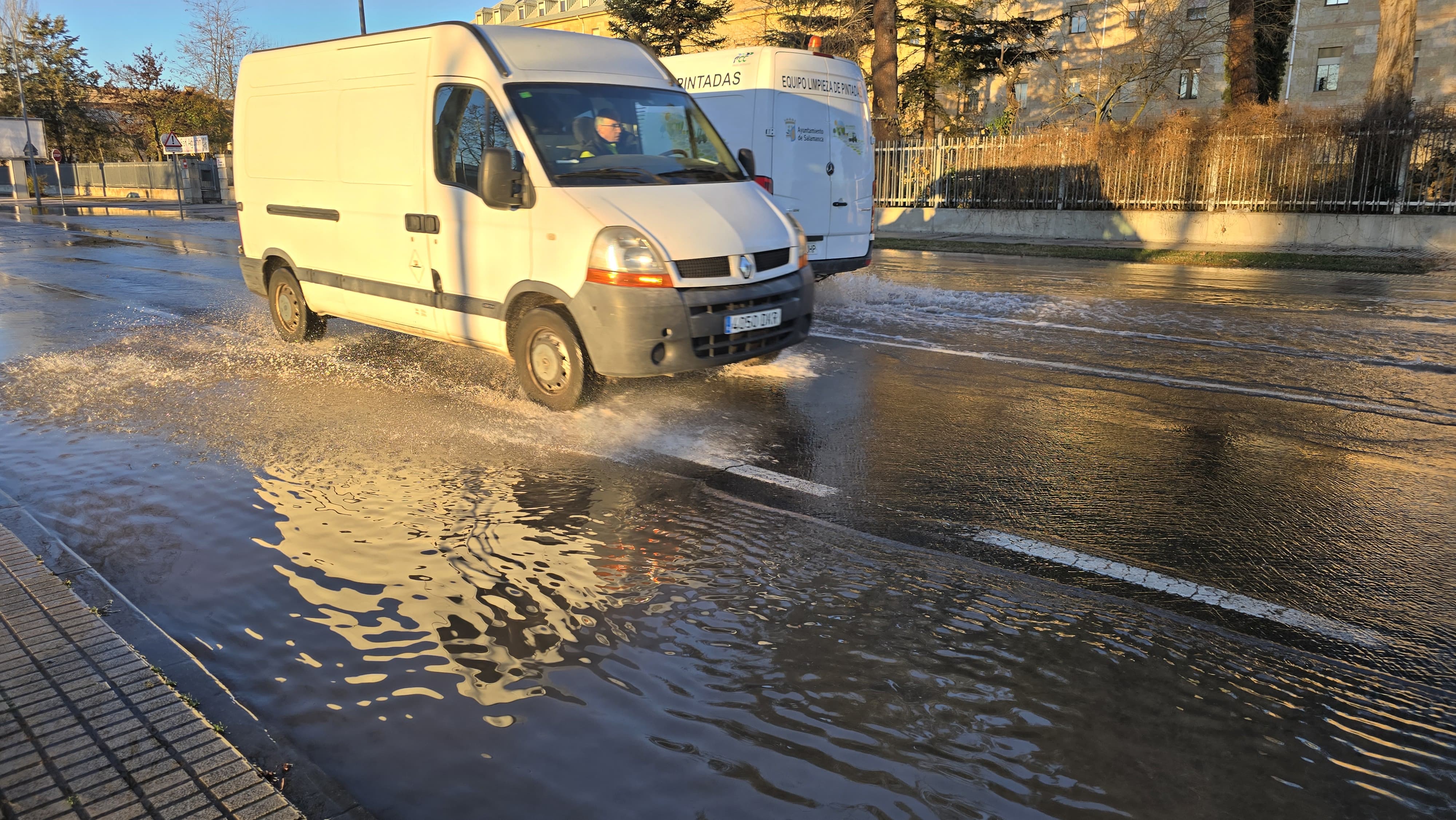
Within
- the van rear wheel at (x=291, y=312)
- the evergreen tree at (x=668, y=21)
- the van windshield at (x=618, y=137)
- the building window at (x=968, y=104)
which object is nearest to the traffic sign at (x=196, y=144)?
the evergreen tree at (x=668, y=21)

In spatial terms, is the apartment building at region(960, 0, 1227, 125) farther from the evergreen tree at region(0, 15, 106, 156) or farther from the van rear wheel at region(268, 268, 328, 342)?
the evergreen tree at region(0, 15, 106, 156)

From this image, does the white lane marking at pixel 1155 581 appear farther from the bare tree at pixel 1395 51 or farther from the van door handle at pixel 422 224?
the bare tree at pixel 1395 51

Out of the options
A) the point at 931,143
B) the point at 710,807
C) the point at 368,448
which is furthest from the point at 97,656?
the point at 931,143

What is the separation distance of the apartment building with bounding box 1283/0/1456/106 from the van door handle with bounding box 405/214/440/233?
4276 centimetres

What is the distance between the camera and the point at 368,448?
5.91m

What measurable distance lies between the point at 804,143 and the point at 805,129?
17 centimetres

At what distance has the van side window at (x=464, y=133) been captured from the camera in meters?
6.65

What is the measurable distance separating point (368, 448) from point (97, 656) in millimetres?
2698

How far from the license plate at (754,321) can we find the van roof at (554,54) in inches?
84.3

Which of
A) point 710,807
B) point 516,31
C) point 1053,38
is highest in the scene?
point 1053,38

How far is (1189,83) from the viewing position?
45344 mm

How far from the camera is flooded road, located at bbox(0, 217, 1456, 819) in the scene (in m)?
2.82

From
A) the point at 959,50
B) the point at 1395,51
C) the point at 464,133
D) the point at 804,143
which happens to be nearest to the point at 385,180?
the point at 464,133

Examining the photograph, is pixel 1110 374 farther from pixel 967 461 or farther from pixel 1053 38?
pixel 1053 38
